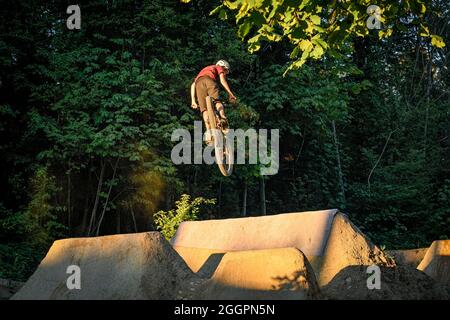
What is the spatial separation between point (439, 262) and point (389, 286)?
2.07 metres

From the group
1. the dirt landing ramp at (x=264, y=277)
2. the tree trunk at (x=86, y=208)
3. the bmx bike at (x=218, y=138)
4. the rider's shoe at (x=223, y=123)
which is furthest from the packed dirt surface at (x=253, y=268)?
the tree trunk at (x=86, y=208)

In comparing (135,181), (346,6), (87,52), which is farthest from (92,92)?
(346,6)

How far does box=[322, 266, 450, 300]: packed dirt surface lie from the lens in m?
5.51

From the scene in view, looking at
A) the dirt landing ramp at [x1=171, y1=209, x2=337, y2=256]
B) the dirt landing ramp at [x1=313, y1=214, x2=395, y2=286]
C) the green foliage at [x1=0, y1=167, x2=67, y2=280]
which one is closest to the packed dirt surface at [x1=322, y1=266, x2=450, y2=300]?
the dirt landing ramp at [x1=313, y1=214, x2=395, y2=286]

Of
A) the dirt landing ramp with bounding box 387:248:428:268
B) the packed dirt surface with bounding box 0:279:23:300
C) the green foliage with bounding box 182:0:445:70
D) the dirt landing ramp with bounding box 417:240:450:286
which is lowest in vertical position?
the packed dirt surface with bounding box 0:279:23:300

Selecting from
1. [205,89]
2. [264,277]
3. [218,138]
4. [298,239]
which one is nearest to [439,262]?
[298,239]

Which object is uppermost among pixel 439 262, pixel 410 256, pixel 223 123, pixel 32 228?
pixel 223 123

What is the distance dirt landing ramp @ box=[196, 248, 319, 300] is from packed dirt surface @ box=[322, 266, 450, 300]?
2.85 feet

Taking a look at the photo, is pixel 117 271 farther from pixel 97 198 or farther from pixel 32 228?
pixel 97 198

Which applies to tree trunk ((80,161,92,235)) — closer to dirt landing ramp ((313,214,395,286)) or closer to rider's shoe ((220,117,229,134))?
rider's shoe ((220,117,229,134))

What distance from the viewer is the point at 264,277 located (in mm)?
4809

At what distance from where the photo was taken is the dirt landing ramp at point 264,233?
23.5 feet

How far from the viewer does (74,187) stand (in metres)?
16.0
